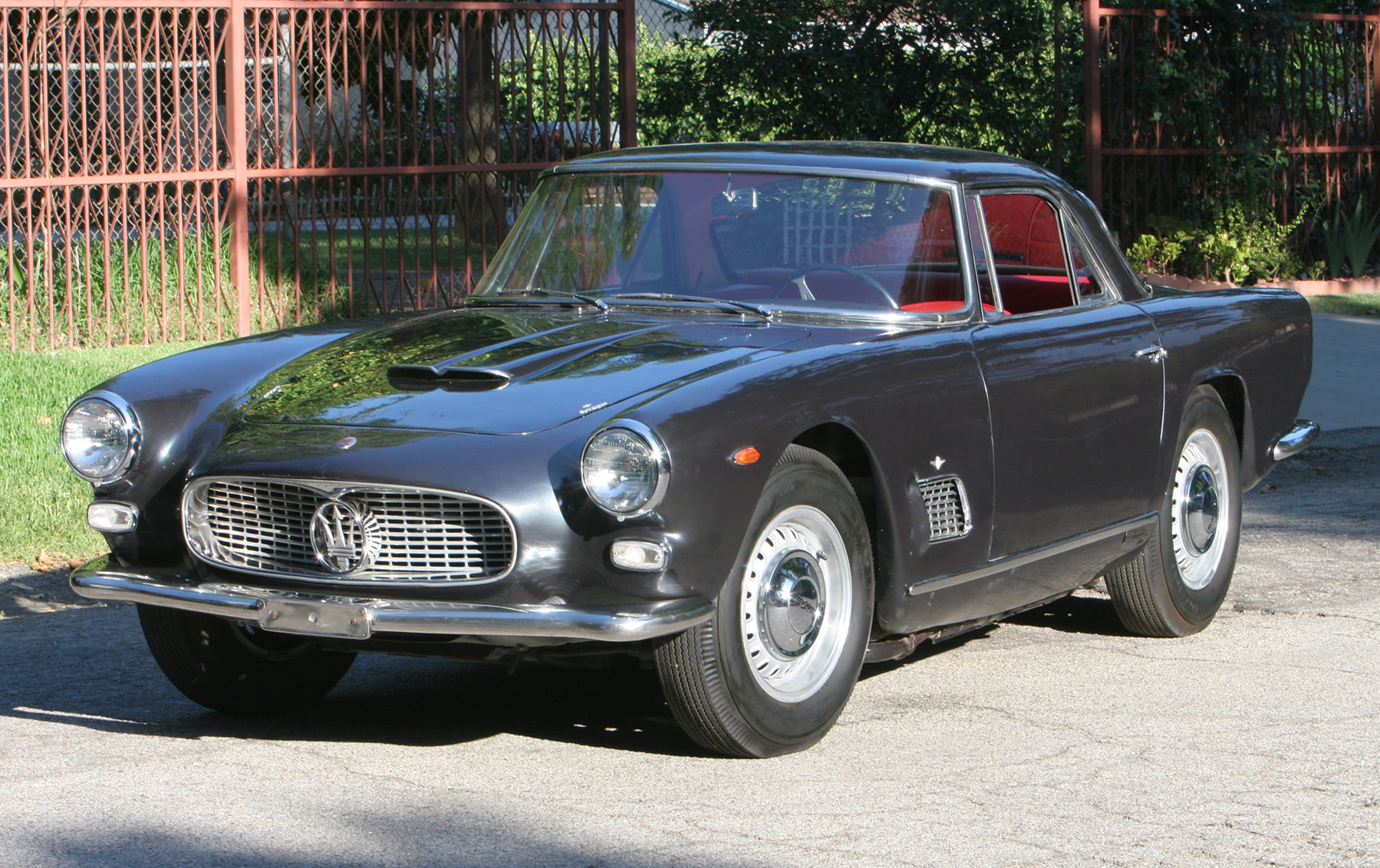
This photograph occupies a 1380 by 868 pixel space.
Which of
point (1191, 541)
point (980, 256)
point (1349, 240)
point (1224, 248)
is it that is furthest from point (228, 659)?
point (1349, 240)

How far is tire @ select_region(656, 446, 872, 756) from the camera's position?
430 cm

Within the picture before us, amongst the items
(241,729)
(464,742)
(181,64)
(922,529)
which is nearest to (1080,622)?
(922,529)

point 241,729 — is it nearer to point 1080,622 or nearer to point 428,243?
point 1080,622

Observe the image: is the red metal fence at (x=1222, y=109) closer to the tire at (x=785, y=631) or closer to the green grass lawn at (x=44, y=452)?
the green grass lawn at (x=44, y=452)

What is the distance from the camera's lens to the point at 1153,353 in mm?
5805

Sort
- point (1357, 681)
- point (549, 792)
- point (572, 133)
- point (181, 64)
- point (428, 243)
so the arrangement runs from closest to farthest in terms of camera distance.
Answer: point (549, 792) → point (1357, 681) → point (181, 64) → point (572, 133) → point (428, 243)

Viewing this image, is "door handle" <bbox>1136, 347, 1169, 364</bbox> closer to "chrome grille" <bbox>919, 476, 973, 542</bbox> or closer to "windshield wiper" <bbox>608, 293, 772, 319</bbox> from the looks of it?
"chrome grille" <bbox>919, 476, 973, 542</bbox>

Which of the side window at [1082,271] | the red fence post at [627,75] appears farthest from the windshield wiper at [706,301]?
the red fence post at [627,75]

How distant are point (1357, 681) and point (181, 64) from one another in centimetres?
858

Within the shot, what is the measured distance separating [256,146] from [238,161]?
195mm

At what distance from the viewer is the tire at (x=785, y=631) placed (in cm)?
430

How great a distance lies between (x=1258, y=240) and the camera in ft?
48.6

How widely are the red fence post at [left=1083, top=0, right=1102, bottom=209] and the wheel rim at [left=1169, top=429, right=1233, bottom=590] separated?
7.86 meters

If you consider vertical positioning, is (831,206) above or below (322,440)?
above
